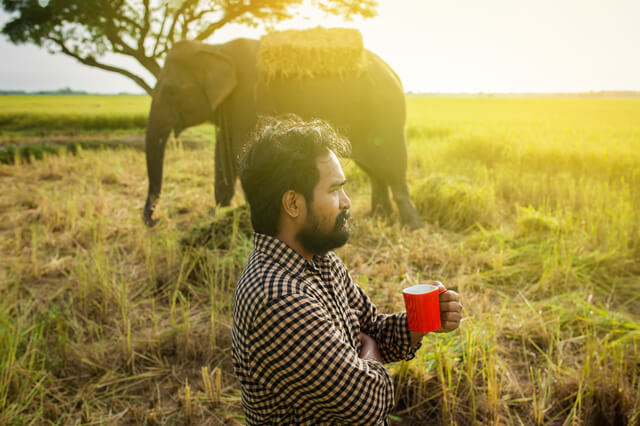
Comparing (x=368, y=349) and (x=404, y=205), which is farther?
(x=404, y=205)

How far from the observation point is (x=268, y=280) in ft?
3.60

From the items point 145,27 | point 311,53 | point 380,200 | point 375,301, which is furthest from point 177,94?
point 145,27

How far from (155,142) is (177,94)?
0.64 m

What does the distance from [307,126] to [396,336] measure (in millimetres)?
783

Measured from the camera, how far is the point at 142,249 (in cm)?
404

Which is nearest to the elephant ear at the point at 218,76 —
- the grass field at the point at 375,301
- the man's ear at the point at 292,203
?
the grass field at the point at 375,301

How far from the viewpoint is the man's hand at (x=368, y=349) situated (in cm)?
136

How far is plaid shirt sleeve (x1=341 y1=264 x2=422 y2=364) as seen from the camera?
1514 mm

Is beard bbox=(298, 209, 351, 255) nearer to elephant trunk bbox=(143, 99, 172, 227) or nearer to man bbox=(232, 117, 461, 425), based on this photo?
man bbox=(232, 117, 461, 425)

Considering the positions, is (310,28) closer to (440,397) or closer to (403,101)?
(403,101)

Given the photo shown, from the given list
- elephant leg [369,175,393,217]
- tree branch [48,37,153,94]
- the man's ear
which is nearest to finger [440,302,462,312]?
the man's ear

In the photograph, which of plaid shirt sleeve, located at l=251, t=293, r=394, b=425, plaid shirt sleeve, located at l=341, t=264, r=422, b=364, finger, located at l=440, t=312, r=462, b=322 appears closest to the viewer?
plaid shirt sleeve, located at l=251, t=293, r=394, b=425

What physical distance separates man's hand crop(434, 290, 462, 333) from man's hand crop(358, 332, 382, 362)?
0.22 m

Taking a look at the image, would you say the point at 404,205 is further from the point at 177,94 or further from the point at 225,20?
the point at 225,20
